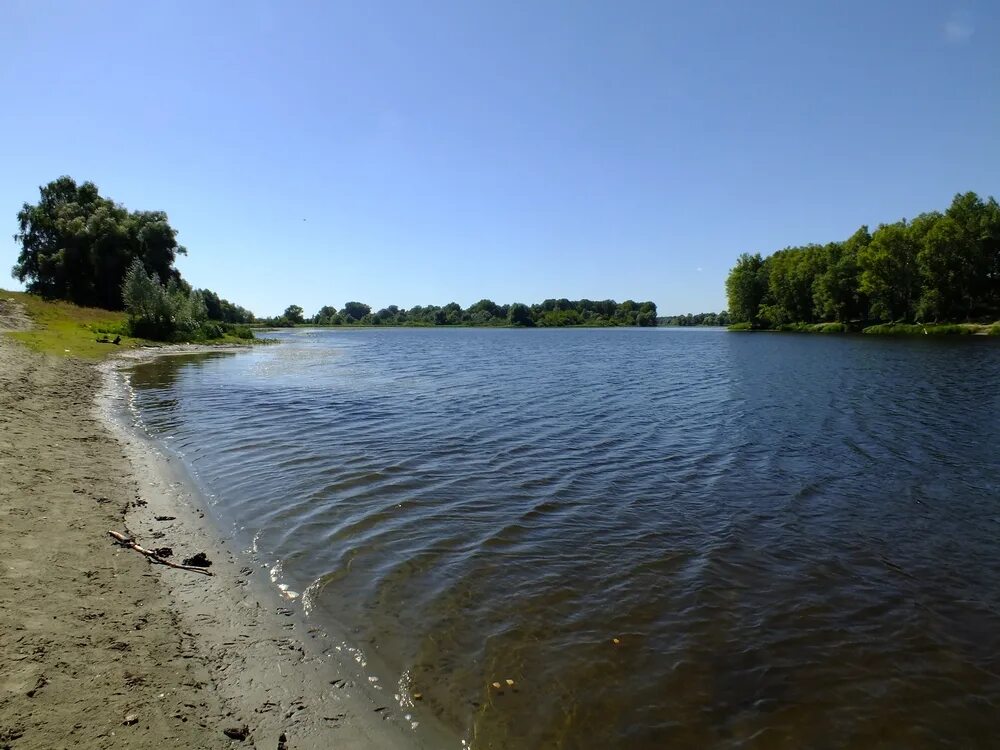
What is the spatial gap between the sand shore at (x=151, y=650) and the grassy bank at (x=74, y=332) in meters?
29.8

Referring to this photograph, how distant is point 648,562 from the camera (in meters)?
8.86

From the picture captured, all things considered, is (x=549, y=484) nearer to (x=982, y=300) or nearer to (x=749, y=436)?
(x=749, y=436)

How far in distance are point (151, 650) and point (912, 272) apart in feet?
379

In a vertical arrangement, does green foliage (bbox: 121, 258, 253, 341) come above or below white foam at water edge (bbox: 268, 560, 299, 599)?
above

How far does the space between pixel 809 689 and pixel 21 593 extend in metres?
8.97

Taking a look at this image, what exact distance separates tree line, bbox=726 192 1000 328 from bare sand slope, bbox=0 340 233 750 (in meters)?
108

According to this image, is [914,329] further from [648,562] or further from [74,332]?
[74,332]

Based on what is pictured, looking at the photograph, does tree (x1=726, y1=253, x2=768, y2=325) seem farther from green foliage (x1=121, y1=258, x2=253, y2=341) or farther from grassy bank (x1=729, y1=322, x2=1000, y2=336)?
green foliage (x1=121, y1=258, x2=253, y2=341)

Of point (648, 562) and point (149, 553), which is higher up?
point (149, 553)

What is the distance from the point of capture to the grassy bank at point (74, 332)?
1390 inches

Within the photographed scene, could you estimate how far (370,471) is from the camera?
44.8 feet

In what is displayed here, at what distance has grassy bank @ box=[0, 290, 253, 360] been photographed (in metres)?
35.3

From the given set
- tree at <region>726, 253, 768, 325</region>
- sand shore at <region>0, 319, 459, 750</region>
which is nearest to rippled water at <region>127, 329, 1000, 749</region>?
sand shore at <region>0, 319, 459, 750</region>

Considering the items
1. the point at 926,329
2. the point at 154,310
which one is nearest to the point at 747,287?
the point at 926,329
